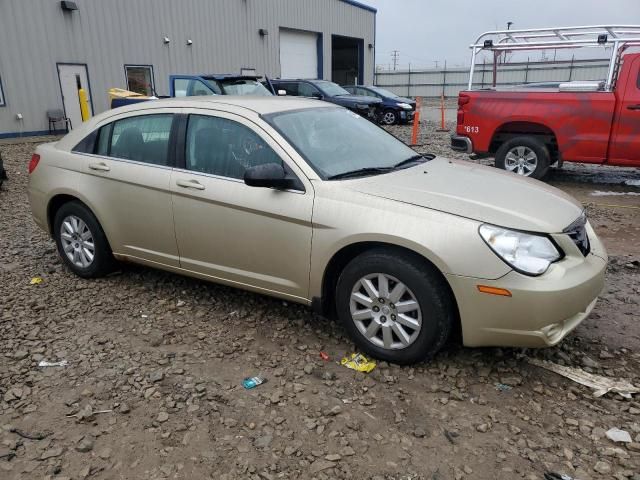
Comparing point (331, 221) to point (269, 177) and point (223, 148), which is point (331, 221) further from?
point (223, 148)

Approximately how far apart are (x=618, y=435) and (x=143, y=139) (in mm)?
3826

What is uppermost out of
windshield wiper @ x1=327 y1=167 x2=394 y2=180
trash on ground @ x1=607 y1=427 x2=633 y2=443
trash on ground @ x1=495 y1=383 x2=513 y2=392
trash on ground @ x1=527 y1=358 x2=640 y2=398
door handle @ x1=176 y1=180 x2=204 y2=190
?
windshield wiper @ x1=327 y1=167 x2=394 y2=180

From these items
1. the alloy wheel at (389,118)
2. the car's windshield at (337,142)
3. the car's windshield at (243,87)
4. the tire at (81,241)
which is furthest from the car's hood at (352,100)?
the tire at (81,241)

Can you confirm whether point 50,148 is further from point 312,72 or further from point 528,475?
point 312,72

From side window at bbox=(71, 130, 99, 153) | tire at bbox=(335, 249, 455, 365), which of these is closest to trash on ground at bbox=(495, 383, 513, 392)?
tire at bbox=(335, 249, 455, 365)

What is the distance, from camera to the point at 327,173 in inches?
136

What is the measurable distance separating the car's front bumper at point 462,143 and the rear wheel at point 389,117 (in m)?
10.1

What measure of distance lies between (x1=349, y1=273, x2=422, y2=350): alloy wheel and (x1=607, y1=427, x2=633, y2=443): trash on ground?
3.60 ft

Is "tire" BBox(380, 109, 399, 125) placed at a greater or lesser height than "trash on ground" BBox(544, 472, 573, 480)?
greater

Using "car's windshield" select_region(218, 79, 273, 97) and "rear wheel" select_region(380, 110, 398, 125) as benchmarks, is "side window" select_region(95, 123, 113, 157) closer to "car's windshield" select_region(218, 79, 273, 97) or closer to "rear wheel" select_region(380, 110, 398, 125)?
"car's windshield" select_region(218, 79, 273, 97)

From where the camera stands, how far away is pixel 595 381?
3.10 m

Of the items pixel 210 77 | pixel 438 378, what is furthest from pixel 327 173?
pixel 210 77

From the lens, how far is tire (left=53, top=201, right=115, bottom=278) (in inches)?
177

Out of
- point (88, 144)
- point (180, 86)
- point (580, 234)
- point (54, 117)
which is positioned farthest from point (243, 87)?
point (580, 234)
